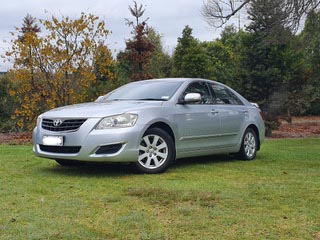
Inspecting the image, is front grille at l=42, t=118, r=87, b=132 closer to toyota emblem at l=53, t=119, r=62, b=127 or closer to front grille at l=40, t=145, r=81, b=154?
toyota emblem at l=53, t=119, r=62, b=127

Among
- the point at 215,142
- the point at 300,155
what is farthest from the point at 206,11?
the point at 215,142

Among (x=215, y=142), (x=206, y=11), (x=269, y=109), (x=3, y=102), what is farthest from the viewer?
(x=3, y=102)

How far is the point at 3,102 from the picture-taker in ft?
68.5

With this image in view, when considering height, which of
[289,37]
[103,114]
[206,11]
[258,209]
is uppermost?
[206,11]

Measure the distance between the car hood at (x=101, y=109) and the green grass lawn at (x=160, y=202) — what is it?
0.82 m

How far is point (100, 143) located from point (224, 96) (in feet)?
10.0

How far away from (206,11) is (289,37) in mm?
3217

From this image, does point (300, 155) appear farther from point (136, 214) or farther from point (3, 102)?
point (3, 102)

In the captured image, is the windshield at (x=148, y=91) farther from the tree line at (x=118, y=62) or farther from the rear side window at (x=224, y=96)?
the tree line at (x=118, y=62)

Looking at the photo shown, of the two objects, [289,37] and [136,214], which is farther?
[289,37]

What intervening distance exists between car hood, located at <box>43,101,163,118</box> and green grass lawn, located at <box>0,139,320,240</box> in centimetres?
82

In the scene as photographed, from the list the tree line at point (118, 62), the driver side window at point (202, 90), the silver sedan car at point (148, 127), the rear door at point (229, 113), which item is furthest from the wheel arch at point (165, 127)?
the tree line at point (118, 62)

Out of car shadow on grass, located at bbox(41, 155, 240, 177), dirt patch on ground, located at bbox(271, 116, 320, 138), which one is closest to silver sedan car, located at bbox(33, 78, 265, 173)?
car shadow on grass, located at bbox(41, 155, 240, 177)

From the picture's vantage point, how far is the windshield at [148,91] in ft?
24.8
